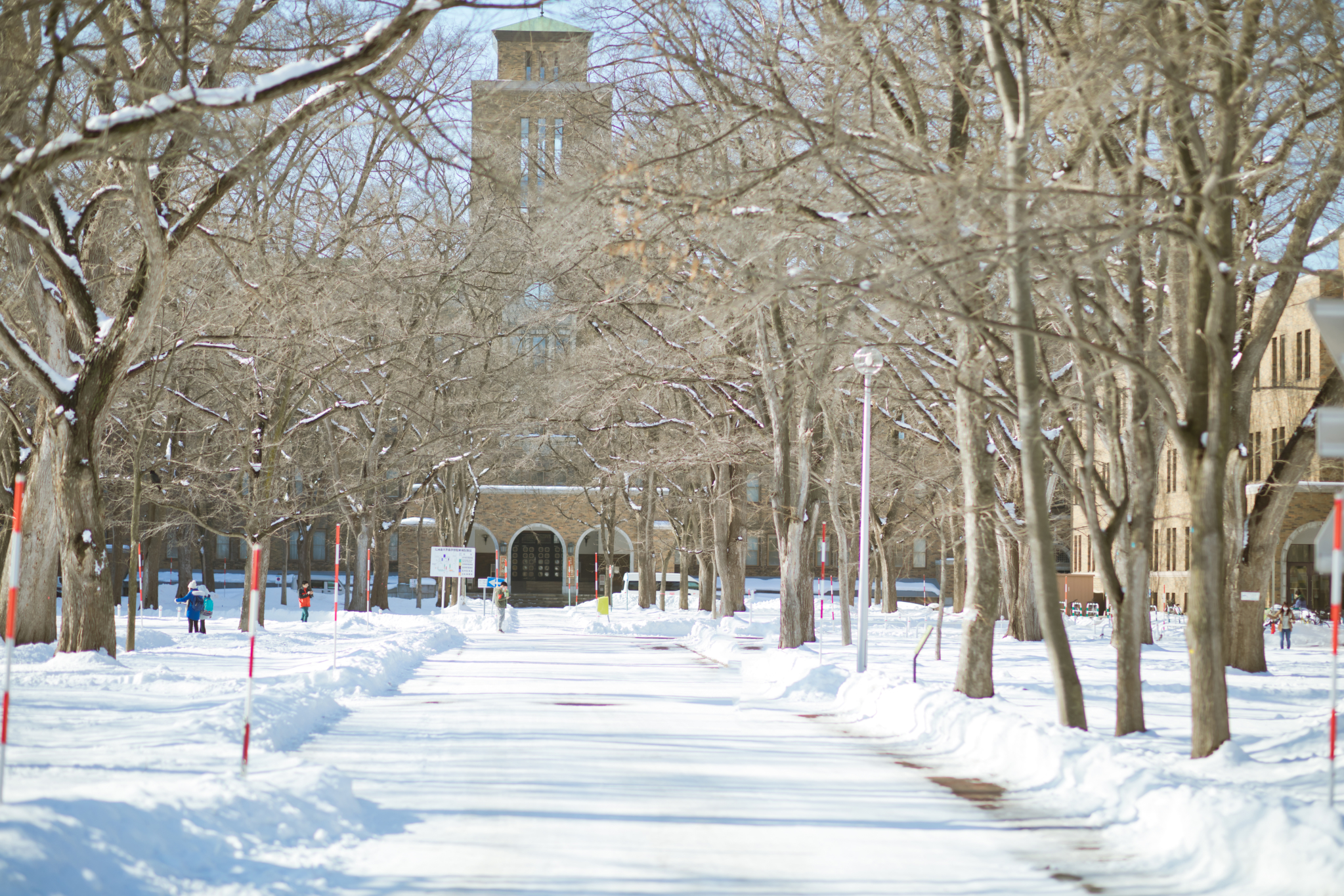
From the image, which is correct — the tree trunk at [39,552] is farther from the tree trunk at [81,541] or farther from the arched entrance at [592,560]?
the arched entrance at [592,560]

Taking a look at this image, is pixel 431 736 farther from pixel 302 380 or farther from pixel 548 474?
pixel 548 474

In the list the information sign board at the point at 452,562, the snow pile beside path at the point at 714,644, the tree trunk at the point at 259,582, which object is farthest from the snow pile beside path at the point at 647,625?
the tree trunk at the point at 259,582

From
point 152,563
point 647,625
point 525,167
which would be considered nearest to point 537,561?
point 152,563

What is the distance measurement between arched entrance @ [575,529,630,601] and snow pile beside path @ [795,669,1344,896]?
6395cm

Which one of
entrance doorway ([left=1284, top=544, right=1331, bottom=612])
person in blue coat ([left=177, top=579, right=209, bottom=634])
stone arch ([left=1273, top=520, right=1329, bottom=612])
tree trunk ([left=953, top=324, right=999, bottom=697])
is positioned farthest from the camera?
entrance doorway ([left=1284, top=544, right=1331, bottom=612])

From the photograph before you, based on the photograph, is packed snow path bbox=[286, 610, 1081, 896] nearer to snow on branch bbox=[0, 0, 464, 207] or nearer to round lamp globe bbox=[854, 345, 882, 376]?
snow on branch bbox=[0, 0, 464, 207]

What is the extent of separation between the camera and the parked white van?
2761 inches

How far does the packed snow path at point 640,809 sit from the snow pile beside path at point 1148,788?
734mm

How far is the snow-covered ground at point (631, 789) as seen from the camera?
6.55 m

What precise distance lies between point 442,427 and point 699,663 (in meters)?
16.5

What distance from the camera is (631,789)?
947 centimetres

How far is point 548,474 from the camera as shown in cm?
7612

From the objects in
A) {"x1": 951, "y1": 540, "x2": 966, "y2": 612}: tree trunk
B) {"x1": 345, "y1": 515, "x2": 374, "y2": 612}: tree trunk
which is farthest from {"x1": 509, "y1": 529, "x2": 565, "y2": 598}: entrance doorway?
{"x1": 345, "y1": 515, "x2": 374, "y2": 612}: tree trunk

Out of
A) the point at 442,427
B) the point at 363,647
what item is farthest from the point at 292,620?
the point at 363,647
